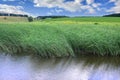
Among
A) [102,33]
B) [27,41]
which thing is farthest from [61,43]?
[102,33]

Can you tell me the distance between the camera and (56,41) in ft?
37.8

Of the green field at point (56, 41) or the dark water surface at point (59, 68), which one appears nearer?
the dark water surface at point (59, 68)

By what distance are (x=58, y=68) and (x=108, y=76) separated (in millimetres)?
1834

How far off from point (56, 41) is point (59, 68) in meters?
2.04

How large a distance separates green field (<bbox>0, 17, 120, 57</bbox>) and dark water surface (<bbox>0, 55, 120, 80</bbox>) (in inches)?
14.8

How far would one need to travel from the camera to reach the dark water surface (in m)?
8.48

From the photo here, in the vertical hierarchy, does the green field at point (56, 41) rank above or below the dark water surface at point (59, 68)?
above

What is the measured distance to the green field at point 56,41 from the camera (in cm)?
1098

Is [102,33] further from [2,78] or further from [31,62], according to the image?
[2,78]

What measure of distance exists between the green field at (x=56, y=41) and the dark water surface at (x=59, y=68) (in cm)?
38

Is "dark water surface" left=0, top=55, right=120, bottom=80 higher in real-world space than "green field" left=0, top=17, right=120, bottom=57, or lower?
lower

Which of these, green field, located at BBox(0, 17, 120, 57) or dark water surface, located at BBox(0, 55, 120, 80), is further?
green field, located at BBox(0, 17, 120, 57)

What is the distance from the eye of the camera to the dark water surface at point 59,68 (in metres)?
8.48

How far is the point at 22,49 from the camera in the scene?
1111 cm
